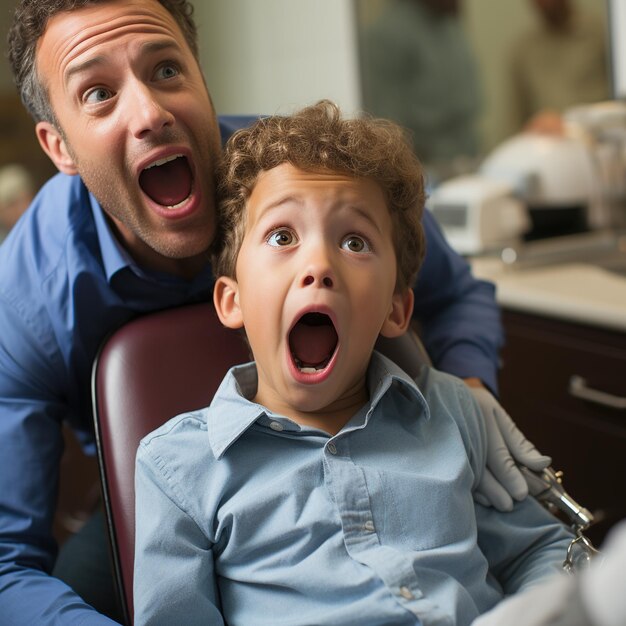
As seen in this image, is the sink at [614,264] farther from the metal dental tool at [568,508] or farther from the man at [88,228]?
the metal dental tool at [568,508]

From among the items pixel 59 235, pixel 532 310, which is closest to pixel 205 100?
pixel 59 235

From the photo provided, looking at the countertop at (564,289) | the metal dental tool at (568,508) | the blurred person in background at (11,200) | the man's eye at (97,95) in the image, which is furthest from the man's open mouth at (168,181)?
the blurred person in background at (11,200)

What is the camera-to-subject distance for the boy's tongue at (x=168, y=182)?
1412 millimetres

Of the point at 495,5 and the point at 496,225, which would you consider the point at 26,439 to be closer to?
the point at 496,225

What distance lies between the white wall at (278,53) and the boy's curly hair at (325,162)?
222 centimetres

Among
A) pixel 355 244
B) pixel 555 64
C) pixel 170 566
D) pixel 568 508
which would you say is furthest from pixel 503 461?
pixel 555 64

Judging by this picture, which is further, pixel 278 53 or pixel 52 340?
pixel 278 53

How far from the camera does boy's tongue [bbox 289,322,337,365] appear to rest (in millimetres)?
1209

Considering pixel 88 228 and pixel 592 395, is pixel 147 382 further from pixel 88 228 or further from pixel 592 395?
pixel 592 395

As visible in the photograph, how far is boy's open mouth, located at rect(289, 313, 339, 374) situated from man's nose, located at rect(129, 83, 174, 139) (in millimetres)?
360

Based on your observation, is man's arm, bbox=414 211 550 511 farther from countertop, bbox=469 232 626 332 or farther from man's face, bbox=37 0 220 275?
man's face, bbox=37 0 220 275

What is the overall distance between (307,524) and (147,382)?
37 centimetres

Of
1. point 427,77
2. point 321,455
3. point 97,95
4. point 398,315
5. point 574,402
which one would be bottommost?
point 574,402

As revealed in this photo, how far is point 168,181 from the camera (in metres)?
1.44
